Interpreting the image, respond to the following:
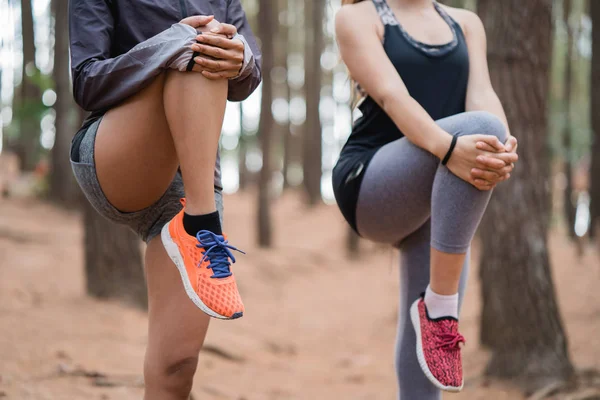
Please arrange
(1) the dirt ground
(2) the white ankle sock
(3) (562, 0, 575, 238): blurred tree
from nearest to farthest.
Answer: (2) the white ankle sock < (1) the dirt ground < (3) (562, 0, 575, 238): blurred tree

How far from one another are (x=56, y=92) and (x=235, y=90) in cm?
938

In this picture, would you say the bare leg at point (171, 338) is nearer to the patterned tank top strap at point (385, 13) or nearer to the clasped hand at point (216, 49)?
the clasped hand at point (216, 49)

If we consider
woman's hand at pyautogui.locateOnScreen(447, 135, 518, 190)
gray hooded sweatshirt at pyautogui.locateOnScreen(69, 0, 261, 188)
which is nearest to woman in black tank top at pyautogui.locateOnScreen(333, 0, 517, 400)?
woman's hand at pyautogui.locateOnScreen(447, 135, 518, 190)

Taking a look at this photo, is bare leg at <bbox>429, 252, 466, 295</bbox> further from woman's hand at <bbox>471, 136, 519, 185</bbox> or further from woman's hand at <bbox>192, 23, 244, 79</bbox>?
woman's hand at <bbox>192, 23, 244, 79</bbox>

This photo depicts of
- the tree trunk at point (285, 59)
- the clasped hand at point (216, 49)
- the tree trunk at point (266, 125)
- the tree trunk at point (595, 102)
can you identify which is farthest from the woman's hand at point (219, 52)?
the tree trunk at point (285, 59)

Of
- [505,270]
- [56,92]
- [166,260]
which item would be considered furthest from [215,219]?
[56,92]

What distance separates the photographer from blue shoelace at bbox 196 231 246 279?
1799 millimetres

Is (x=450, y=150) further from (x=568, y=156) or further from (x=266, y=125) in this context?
(x=568, y=156)

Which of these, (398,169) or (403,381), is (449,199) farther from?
(403,381)

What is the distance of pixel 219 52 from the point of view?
1.73 m

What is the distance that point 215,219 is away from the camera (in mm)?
A: 1865

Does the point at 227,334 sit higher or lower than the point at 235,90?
lower

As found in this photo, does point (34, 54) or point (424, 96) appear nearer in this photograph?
point (424, 96)

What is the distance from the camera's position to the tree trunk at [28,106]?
1052cm
